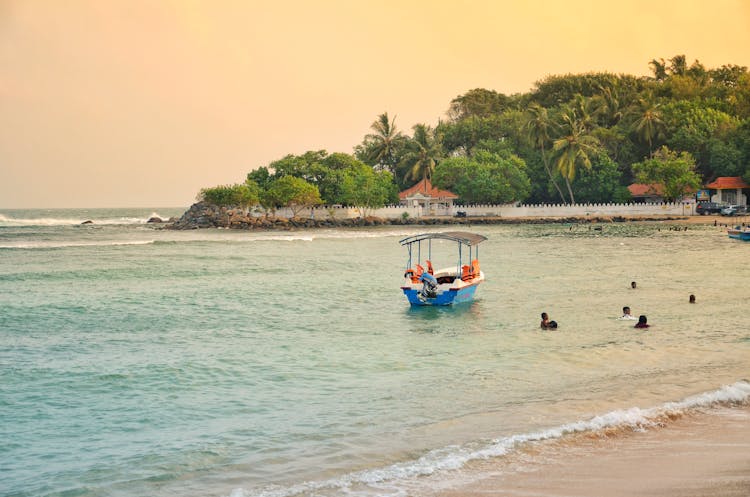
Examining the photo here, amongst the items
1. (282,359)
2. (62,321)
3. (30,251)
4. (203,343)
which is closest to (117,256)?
(30,251)

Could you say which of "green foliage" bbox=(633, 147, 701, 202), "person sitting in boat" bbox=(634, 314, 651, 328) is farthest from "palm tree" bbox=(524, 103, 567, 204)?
"person sitting in boat" bbox=(634, 314, 651, 328)

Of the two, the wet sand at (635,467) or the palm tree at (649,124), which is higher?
the palm tree at (649,124)

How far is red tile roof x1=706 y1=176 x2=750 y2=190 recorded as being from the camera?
293 ft

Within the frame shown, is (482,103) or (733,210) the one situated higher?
(482,103)

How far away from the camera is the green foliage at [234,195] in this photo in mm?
96375

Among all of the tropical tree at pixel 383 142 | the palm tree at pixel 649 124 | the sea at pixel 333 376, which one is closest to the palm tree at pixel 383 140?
the tropical tree at pixel 383 142

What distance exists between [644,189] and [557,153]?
13.6 m

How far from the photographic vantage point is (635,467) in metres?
10.9

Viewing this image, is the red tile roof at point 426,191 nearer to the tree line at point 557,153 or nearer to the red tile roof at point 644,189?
the tree line at point 557,153

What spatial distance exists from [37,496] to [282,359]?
9.06m

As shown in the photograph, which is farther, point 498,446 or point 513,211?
point 513,211

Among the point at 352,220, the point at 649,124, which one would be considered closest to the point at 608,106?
the point at 649,124

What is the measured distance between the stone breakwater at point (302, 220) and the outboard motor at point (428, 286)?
62828mm

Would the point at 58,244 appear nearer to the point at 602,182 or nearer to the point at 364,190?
the point at 364,190
